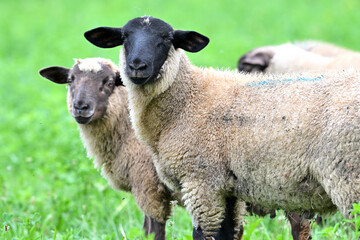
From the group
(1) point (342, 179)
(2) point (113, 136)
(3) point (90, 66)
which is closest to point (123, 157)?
(2) point (113, 136)

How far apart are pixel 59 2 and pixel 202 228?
22.0 meters

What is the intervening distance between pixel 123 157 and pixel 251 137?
1.94 meters

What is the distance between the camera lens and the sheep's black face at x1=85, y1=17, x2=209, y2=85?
4965mm

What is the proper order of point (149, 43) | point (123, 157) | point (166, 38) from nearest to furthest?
1. point (149, 43)
2. point (166, 38)
3. point (123, 157)

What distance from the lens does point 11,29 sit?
20.5 metres

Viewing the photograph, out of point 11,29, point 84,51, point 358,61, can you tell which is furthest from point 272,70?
point 11,29

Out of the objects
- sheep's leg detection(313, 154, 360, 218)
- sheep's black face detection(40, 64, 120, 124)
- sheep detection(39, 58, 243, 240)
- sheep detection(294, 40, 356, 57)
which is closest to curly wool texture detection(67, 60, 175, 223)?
sheep detection(39, 58, 243, 240)

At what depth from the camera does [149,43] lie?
5.06 metres

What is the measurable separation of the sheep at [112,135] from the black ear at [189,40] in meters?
1.27

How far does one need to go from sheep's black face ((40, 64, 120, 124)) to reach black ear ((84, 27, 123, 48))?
2.02 feet

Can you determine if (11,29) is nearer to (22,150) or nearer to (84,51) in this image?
(84,51)

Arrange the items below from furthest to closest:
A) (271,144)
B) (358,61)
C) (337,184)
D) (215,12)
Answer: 1. (215,12)
2. (358,61)
3. (271,144)
4. (337,184)

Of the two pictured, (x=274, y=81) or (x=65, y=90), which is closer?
(x=274, y=81)

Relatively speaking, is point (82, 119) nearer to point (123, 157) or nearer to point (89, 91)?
point (89, 91)
